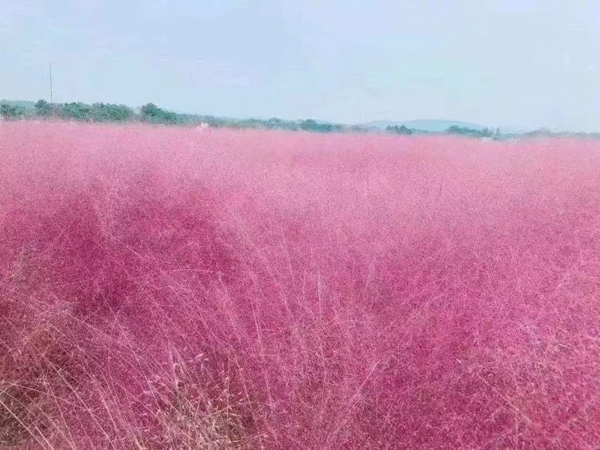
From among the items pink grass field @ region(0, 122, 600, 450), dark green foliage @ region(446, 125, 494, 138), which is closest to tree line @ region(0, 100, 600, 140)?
dark green foliage @ region(446, 125, 494, 138)

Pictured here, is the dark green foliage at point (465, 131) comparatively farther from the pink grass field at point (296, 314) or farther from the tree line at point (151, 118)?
the pink grass field at point (296, 314)

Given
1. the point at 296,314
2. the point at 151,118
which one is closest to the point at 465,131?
the point at 151,118

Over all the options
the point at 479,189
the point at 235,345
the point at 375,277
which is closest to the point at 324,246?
the point at 375,277

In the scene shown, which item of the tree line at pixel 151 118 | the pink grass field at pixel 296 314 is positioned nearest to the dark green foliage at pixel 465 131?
the tree line at pixel 151 118

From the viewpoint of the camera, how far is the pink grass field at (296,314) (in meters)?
1.52

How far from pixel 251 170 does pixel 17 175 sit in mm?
1736

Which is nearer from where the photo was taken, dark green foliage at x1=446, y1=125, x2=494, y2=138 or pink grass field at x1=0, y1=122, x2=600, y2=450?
pink grass field at x1=0, y1=122, x2=600, y2=450

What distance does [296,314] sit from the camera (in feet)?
6.61

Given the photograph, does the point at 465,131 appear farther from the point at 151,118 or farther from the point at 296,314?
the point at 296,314

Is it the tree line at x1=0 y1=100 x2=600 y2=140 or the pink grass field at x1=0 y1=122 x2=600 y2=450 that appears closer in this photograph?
the pink grass field at x1=0 y1=122 x2=600 y2=450

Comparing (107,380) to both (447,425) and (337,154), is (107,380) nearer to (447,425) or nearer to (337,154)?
(447,425)

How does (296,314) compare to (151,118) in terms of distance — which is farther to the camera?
(151,118)

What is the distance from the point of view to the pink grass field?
152 cm

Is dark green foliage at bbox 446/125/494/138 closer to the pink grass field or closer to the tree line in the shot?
the tree line
